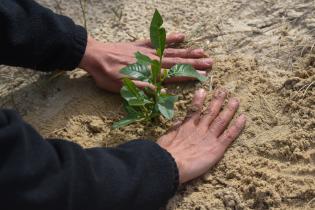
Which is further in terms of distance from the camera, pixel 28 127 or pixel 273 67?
pixel 273 67

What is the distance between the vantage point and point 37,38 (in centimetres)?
203

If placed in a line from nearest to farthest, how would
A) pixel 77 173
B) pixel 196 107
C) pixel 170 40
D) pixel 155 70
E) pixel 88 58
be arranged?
pixel 77 173 → pixel 155 70 → pixel 196 107 → pixel 88 58 → pixel 170 40

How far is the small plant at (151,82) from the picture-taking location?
1900mm

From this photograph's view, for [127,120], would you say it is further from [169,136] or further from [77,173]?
[77,173]

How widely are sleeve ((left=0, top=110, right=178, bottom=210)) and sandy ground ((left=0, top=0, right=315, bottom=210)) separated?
158 mm

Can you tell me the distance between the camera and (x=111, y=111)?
2.11 meters

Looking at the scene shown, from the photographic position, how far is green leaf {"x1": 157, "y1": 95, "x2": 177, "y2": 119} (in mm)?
1897

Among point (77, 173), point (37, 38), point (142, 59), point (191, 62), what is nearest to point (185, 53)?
point (191, 62)

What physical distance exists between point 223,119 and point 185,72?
0.22m

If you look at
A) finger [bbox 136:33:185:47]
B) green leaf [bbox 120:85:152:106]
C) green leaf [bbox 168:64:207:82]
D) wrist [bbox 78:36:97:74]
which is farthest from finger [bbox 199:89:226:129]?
wrist [bbox 78:36:97:74]

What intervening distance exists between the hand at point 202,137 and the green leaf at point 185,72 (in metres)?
0.10

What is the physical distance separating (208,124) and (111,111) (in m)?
0.38

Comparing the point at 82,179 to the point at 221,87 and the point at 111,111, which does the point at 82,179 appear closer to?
the point at 111,111

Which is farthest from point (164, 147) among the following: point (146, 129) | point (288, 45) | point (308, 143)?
point (288, 45)
